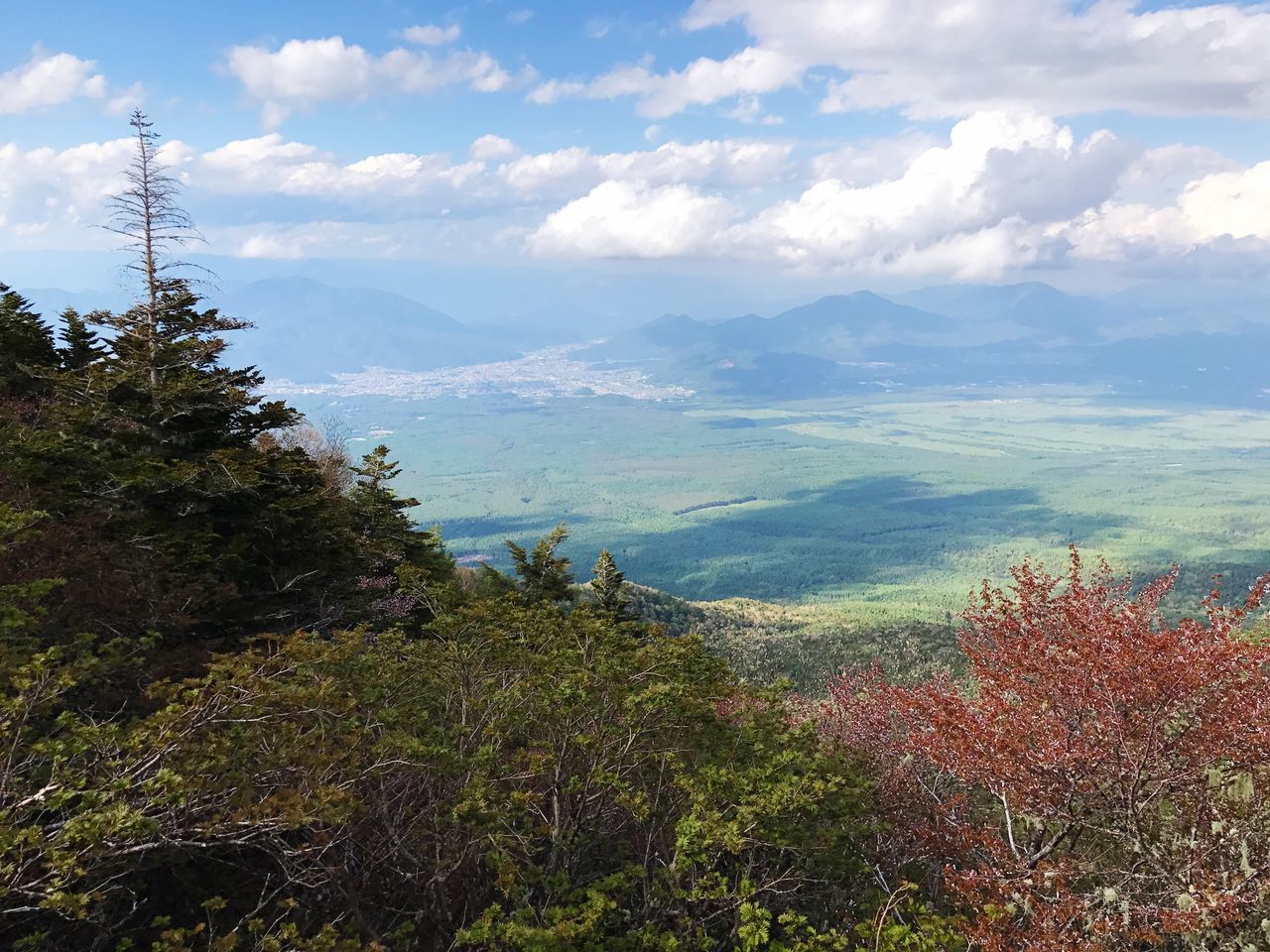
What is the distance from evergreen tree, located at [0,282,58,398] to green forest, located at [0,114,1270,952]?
6743 mm

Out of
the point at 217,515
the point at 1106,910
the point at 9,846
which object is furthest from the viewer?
the point at 217,515

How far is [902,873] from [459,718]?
699cm

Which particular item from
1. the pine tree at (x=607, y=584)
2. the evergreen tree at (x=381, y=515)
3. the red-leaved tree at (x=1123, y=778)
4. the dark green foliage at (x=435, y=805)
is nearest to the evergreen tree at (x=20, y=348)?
the evergreen tree at (x=381, y=515)

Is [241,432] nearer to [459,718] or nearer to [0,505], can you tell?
[0,505]

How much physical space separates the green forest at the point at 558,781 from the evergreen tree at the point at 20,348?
6.74m

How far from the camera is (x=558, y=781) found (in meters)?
9.62

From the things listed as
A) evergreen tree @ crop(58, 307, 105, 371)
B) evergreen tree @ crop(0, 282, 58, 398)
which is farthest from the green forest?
evergreen tree @ crop(58, 307, 105, 371)

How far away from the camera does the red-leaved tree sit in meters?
8.00

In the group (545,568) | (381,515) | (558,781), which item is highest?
(381,515)

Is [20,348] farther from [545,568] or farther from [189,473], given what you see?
[545,568]

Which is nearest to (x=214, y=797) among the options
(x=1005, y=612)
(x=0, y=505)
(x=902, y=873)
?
(x=0, y=505)

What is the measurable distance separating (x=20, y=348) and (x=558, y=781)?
67.4 feet

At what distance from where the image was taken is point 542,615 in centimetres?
1391

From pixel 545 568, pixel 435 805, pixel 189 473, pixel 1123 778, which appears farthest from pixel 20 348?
pixel 1123 778
